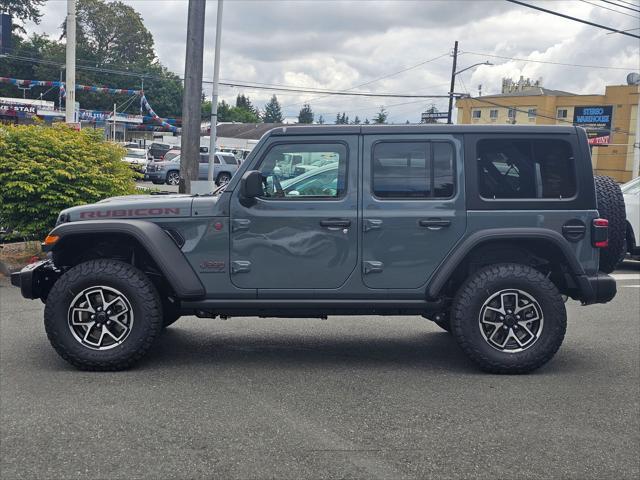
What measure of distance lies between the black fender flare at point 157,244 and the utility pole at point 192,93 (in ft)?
22.0

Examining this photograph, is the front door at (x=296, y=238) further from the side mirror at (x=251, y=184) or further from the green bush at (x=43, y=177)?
the green bush at (x=43, y=177)

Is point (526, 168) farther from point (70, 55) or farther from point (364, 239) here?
point (70, 55)

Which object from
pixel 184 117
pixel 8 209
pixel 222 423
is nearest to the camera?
pixel 222 423

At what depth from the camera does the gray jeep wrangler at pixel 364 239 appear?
557cm

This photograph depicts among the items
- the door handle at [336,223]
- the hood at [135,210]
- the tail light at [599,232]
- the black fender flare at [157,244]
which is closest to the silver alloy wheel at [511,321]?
the tail light at [599,232]

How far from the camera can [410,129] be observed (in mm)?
5746

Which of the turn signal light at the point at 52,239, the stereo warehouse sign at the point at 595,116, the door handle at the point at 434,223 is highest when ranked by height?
the stereo warehouse sign at the point at 595,116

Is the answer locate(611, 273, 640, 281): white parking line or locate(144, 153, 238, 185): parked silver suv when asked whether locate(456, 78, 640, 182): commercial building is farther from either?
locate(611, 273, 640, 281): white parking line

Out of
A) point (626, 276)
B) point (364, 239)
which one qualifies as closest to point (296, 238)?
point (364, 239)

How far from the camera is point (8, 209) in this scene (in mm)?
10062

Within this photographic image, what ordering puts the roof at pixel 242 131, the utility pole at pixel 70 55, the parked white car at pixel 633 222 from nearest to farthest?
the parked white car at pixel 633 222 < the utility pole at pixel 70 55 < the roof at pixel 242 131

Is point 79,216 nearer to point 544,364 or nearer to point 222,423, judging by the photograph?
point 222,423

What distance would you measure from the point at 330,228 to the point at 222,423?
5.87ft

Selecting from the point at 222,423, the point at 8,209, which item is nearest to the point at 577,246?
the point at 222,423
